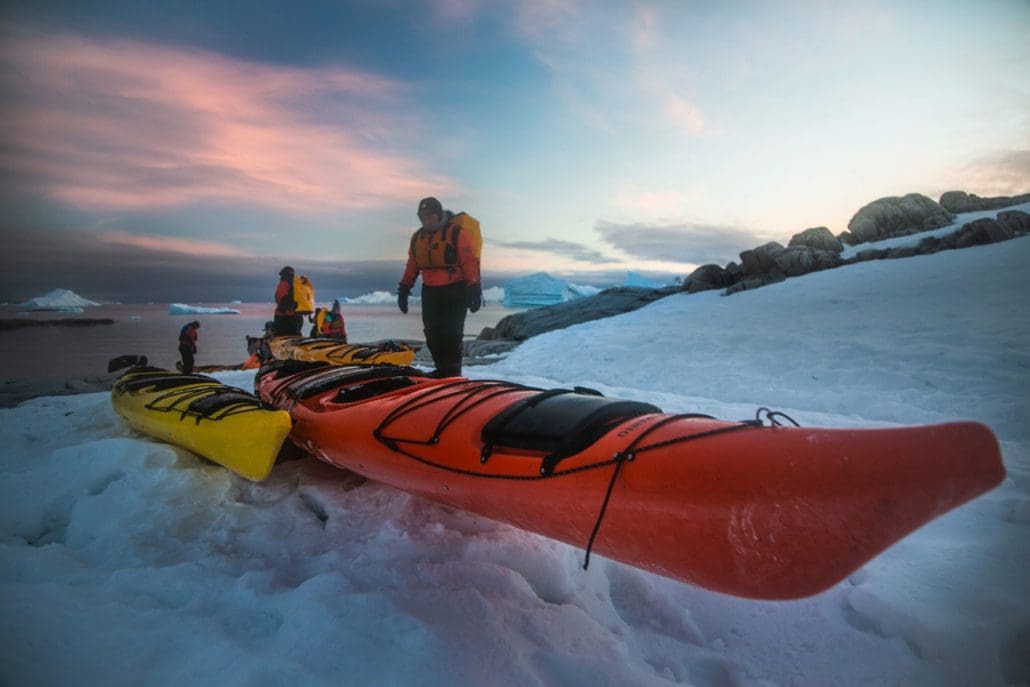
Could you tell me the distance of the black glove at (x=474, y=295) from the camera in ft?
17.1

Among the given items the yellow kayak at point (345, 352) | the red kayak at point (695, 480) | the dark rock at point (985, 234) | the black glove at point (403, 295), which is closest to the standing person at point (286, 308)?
the yellow kayak at point (345, 352)

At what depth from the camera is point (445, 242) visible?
510 cm

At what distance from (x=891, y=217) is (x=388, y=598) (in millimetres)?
21076

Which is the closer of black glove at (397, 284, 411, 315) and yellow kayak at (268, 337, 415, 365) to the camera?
black glove at (397, 284, 411, 315)

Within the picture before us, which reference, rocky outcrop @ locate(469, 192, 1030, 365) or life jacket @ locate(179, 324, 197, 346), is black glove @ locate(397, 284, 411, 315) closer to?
rocky outcrop @ locate(469, 192, 1030, 365)

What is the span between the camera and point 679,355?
684cm

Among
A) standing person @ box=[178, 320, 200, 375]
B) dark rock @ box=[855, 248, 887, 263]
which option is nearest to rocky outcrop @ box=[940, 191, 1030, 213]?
dark rock @ box=[855, 248, 887, 263]

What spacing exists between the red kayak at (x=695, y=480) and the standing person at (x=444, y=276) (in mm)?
3226

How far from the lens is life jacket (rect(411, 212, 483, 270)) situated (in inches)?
201

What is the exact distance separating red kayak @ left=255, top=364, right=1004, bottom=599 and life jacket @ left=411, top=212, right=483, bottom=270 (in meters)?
3.23

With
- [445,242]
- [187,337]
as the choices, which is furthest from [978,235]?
[187,337]

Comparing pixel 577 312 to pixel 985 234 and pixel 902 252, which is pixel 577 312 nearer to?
pixel 902 252

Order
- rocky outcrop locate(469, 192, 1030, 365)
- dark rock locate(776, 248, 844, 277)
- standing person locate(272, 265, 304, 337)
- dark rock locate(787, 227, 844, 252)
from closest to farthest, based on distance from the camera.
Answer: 1. standing person locate(272, 265, 304, 337)
2. rocky outcrop locate(469, 192, 1030, 365)
3. dark rock locate(776, 248, 844, 277)
4. dark rock locate(787, 227, 844, 252)

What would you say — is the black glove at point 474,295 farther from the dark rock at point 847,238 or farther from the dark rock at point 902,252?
the dark rock at point 847,238
